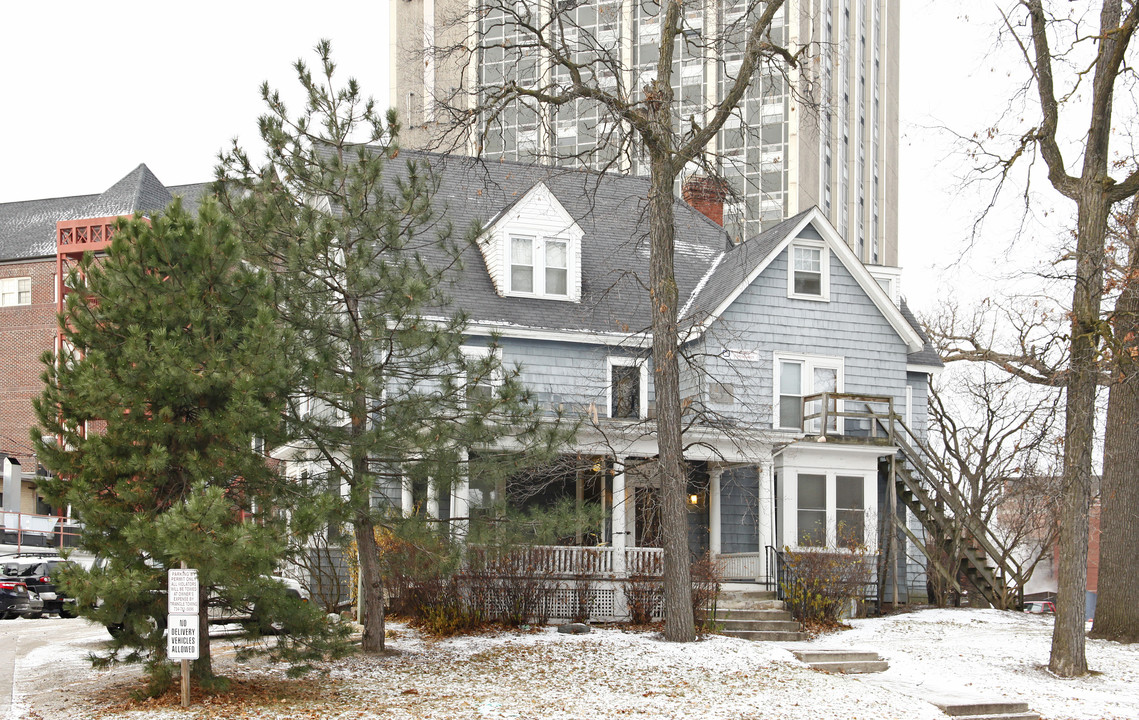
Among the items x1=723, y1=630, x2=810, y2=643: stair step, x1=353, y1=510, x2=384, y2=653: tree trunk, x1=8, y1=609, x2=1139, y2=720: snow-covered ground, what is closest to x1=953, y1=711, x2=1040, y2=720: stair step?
x1=8, y1=609, x2=1139, y2=720: snow-covered ground

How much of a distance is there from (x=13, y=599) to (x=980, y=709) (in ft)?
65.0

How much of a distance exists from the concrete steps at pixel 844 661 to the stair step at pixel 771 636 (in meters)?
1.58

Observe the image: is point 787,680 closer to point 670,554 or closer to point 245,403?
point 670,554

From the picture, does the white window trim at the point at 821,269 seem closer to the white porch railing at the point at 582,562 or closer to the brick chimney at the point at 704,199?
the brick chimney at the point at 704,199

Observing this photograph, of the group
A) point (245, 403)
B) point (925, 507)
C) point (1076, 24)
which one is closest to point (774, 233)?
point (925, 507)

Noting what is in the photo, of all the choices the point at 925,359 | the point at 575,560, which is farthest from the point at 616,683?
the point at 925,359

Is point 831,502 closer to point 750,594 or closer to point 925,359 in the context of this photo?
point 750,594

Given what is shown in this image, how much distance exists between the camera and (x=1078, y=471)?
14484mm

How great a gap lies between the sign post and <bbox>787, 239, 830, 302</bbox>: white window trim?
15.1 m

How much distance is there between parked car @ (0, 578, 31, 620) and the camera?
915 inches

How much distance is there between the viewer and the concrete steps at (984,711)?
40.7 feet

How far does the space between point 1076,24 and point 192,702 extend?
14.4 meters

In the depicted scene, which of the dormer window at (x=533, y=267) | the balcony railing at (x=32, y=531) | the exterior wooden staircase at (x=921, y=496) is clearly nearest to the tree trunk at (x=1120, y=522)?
the exterior wooden staircase at (x=921, y=496)

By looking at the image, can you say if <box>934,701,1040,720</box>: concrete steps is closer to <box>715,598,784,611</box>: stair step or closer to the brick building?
<box>715,598,784,611</box>: stair step
